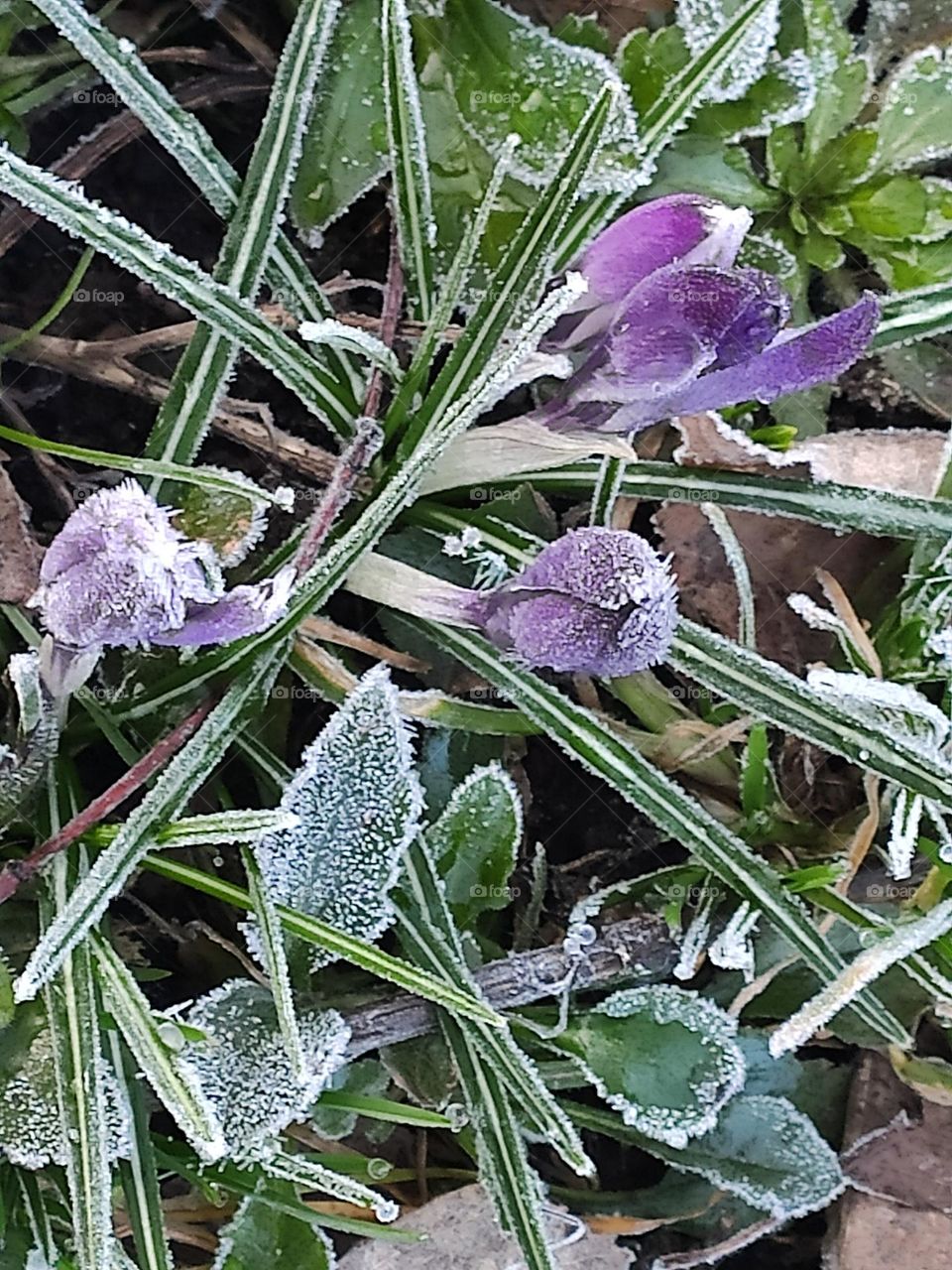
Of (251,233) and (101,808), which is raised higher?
(251,233)

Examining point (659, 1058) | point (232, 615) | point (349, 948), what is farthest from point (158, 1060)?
point (659, 1058)

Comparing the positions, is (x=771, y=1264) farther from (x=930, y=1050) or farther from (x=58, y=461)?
(x=58, y=461)

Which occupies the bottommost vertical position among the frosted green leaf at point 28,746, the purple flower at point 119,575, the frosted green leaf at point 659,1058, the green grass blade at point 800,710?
the frosted green leaf at point 659,1058

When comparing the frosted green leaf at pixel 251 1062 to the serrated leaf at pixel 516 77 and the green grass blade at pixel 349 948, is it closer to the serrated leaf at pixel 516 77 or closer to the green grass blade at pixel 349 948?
the green grass blade at pixel 349 948

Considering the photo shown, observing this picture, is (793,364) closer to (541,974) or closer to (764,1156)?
(541,974)

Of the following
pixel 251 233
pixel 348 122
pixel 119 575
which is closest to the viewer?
pixel 119 575

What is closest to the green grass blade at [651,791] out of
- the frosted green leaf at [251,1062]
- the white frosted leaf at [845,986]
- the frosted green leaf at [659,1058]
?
the white frosted leaf at [845,986]

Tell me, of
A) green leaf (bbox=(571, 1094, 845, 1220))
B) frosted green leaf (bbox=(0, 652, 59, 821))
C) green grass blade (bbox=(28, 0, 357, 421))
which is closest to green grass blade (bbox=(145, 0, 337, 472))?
green grass blade (bbox=(28, 0, 357, 421))
